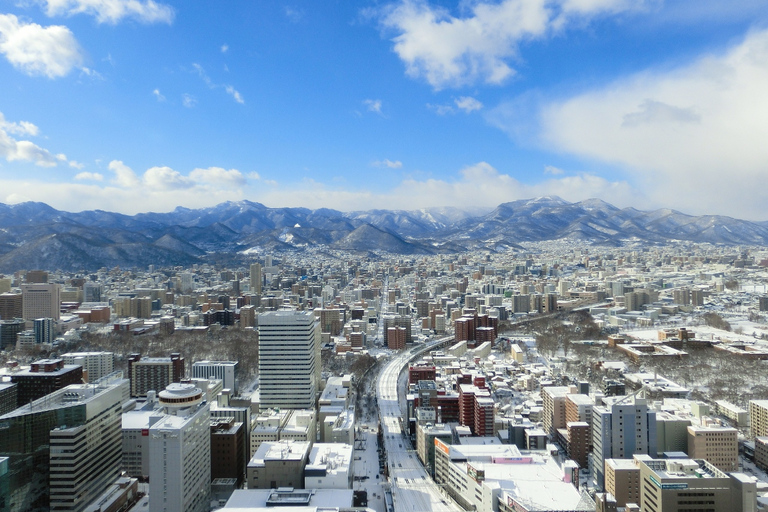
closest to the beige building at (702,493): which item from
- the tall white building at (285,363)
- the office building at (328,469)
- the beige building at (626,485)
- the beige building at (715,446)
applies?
the beige building at (626,485)

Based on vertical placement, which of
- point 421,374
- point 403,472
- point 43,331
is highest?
point 43,331

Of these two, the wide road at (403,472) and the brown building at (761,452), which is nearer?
the wide road at (403,472)

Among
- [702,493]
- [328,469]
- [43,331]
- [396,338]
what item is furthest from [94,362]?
[702,493]

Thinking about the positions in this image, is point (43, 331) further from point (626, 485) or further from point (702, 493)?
point (702, 493)

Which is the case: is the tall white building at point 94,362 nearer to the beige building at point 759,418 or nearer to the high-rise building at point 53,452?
the high-rise building at point 53,452

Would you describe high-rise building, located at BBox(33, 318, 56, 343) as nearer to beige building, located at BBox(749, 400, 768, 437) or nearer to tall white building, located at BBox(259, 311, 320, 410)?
tall white building, located at BBox(259, 311, 320, 410)
